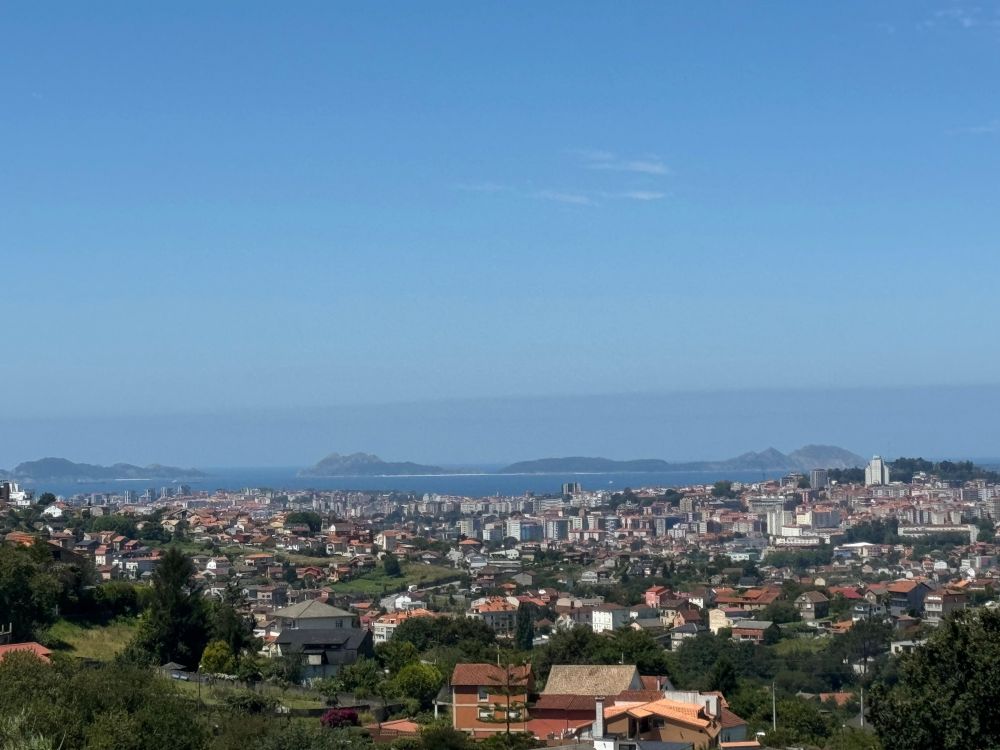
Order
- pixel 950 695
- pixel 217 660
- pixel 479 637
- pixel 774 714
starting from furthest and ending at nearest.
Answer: pixel 479 637 < pixel 217 660 < pixel 774 714 < pixel 950 695

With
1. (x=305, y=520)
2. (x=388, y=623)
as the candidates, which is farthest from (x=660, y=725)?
(x=305, y=520)

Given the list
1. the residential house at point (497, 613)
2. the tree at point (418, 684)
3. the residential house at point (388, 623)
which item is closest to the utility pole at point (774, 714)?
the tree at point (418, 684)

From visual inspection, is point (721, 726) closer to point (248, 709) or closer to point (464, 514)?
point (248, 709)

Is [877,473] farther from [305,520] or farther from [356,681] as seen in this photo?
[356,681]

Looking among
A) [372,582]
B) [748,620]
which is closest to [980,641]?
[748,620]

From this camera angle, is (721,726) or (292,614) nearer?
(721,726)

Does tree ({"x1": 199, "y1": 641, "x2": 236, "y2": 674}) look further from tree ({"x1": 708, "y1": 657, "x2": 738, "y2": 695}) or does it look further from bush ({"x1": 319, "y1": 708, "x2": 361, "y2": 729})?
tree ({"x1": 708, "y1": 657, "x2": 738, "y2": 695})

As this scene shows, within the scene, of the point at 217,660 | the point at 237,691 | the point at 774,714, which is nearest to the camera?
the point at 237,691
